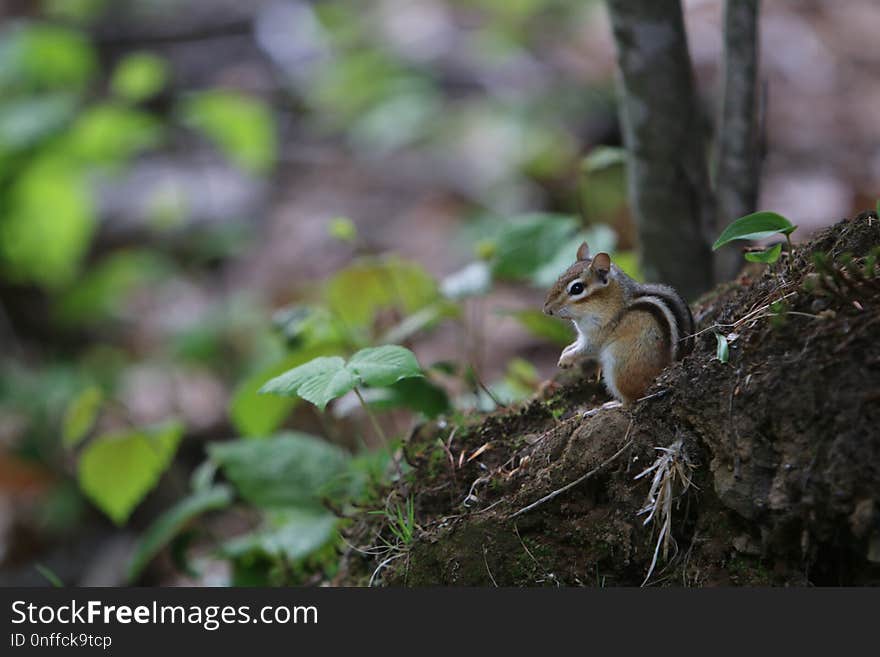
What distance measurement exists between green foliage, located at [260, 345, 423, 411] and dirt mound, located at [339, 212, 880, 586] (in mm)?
433

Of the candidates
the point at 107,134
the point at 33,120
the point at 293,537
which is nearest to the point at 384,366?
the point at 293,537

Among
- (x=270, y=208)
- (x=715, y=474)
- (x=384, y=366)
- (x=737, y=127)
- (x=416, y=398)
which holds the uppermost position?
(x=737, y=127)

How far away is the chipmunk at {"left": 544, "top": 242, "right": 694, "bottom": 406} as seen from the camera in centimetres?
249

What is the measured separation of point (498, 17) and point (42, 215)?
571 cm

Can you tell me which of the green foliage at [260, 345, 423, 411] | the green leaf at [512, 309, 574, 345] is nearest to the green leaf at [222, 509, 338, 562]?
the green foliage at [260, 345, 423, 411]

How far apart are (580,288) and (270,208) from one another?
6.52 meters

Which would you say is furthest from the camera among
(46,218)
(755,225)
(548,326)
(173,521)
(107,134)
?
(46,218)

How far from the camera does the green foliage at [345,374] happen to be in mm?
2410

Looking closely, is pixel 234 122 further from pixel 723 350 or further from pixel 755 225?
pixel 723 350

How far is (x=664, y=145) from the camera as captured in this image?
331cm

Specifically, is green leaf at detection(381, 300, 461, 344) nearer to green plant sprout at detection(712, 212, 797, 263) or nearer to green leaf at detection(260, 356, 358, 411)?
green leaf at detection(260, 356, 358, 411)

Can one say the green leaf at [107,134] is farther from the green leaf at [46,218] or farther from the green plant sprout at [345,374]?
the green plant sprout at [345,374]

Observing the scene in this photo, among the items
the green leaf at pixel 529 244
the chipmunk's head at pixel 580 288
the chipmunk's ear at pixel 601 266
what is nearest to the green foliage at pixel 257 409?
the green leaf at pixel 529 244

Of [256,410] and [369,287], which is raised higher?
[369,287]
